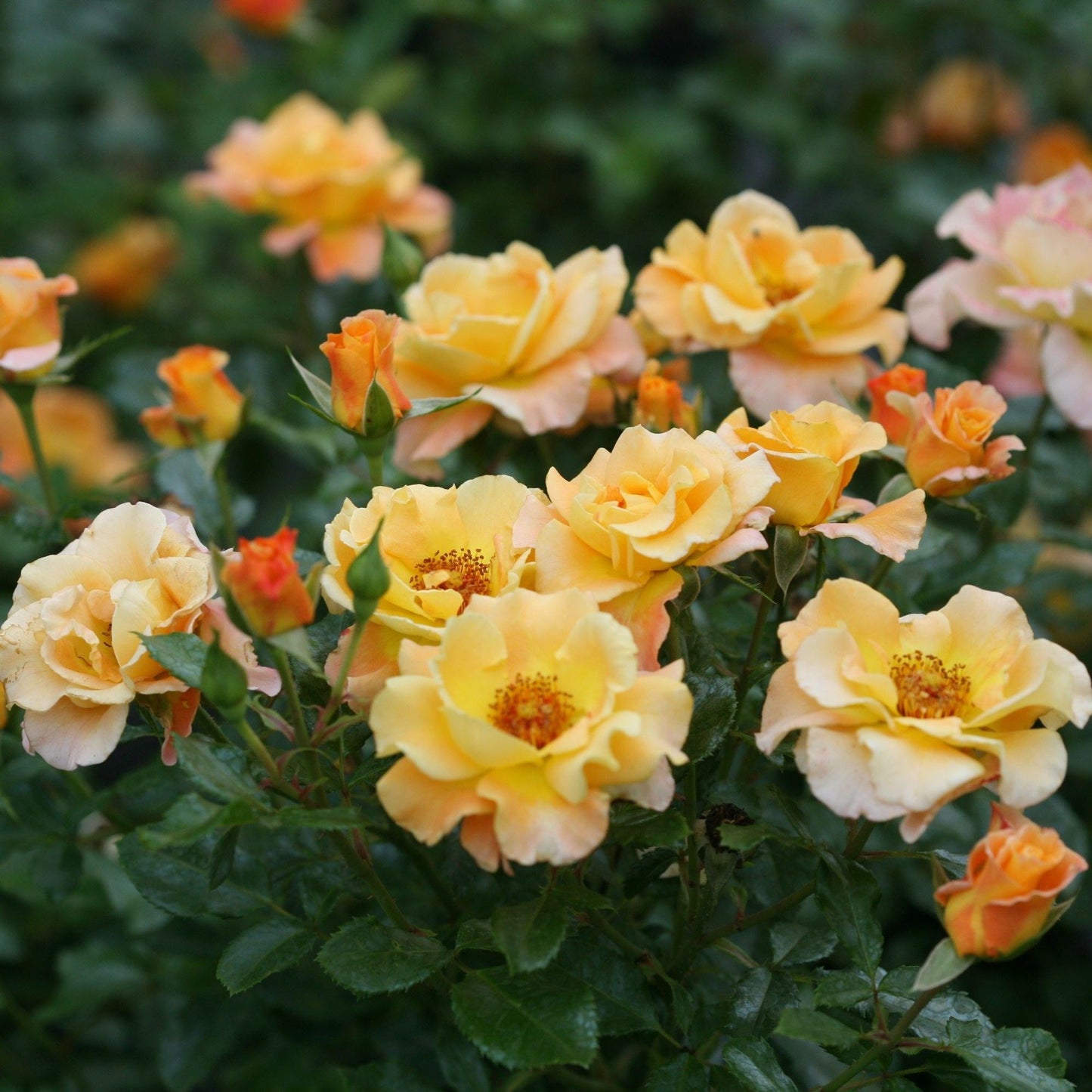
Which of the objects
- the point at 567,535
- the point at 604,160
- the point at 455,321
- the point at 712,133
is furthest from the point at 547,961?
the point at 712,133

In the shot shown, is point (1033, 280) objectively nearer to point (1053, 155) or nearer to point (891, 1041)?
point (891, 1041)

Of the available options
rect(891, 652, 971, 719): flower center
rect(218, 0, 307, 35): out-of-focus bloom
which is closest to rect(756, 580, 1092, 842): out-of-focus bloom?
rect(891, 652, 971, 719): flower center

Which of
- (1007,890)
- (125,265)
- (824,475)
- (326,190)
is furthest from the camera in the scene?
(125,265)

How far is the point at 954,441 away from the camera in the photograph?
2.68ft

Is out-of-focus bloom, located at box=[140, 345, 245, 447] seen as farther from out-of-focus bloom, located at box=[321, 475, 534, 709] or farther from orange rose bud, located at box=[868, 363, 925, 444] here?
orange rose bud, located at box=[868, 363, 925, 444]

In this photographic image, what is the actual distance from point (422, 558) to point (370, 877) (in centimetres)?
19

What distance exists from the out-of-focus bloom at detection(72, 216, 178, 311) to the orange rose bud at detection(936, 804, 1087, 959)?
2.04m

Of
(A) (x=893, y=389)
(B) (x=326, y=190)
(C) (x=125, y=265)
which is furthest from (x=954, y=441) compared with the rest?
(C) (x=125, y=265)

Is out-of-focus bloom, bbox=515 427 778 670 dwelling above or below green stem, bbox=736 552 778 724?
above

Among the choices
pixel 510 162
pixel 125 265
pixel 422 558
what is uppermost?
pixel 422 558

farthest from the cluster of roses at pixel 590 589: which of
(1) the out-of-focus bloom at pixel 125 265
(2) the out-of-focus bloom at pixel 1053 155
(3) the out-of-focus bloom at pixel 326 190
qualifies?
(1) the out-of-focus bloom at pixel 125 265

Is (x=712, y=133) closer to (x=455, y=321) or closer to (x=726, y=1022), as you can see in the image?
(x=455, y=321)

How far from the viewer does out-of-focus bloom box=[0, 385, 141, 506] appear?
84.7 inches

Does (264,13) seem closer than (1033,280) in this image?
No
